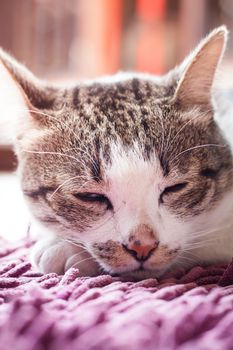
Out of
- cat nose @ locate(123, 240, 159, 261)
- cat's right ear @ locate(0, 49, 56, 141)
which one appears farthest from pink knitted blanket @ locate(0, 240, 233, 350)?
cat's right ear @ locate(0, 49, 56, 141)

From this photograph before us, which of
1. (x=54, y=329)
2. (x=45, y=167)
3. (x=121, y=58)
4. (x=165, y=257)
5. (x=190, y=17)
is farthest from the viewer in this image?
(x=121, y=58)

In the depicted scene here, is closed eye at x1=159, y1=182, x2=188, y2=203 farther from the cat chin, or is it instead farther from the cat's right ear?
the cat's right ear

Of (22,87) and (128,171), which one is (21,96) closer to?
(22,87)

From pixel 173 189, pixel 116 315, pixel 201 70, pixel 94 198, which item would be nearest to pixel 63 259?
pixel 94 198

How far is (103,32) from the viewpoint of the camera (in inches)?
163

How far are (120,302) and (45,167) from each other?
407 millimetres

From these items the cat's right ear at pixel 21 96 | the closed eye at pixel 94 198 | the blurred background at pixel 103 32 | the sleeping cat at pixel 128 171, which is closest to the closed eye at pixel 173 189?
the sleeping cat at pixel 128 171

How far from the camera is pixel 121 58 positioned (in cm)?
409

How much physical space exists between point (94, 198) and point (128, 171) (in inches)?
3.4

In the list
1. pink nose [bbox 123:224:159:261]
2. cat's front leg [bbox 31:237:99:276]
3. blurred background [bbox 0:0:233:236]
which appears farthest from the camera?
A: blurred background [bbox 0:0:233:236]

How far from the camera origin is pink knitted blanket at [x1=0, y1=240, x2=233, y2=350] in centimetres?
60

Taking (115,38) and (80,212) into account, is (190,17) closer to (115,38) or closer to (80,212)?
(115,38)

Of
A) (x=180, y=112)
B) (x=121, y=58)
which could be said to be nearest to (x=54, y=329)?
(x=180, y=112)

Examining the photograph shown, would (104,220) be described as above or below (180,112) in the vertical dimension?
below
